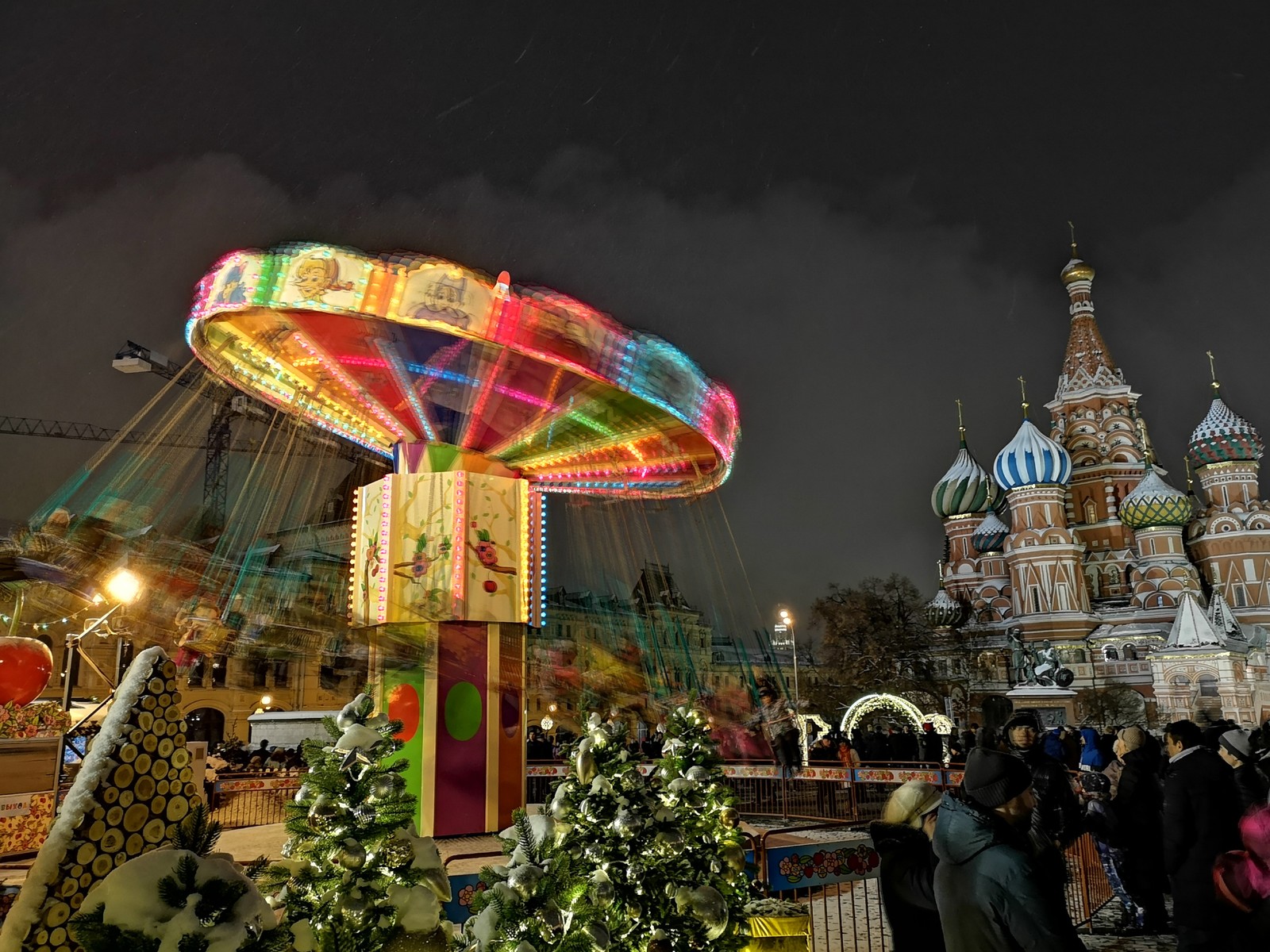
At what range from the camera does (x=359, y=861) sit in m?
3.74

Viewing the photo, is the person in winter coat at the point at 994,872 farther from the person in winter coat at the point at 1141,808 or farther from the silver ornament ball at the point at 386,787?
the person in winter coat at the point at 1141,808

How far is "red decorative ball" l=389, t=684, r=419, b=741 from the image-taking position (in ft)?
41.9

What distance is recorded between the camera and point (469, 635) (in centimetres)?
1322

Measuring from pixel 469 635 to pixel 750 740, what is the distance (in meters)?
21.2

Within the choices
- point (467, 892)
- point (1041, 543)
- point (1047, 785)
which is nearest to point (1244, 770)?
point (1047, 785)

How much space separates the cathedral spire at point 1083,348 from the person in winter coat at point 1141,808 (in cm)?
6077

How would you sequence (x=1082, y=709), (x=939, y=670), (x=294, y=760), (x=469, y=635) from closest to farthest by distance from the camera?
(x=469, y=635) → (x=294, y=760) → (x=1082, y=709) → (x=939, y=670)

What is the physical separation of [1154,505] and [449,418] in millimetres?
53208

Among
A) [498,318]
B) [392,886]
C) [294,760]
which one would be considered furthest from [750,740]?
[392,886]

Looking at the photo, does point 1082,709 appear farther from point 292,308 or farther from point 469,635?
point 292,308

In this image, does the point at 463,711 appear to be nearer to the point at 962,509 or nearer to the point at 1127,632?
the point at 1127,632

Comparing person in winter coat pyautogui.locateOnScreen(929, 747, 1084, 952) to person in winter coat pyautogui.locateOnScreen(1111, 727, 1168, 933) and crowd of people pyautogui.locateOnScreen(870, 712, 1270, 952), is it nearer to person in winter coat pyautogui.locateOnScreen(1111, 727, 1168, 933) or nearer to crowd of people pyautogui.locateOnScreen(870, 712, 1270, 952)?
crowd of people pyautogui.locateOnScreen(870, 712, 1270, 952)

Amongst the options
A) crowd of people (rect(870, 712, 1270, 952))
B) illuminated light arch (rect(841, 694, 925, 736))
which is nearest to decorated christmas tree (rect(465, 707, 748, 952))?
crowd of people (rect(870, 712, 1270, 952))

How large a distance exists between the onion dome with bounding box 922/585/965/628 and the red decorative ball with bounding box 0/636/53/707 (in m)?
52.5
